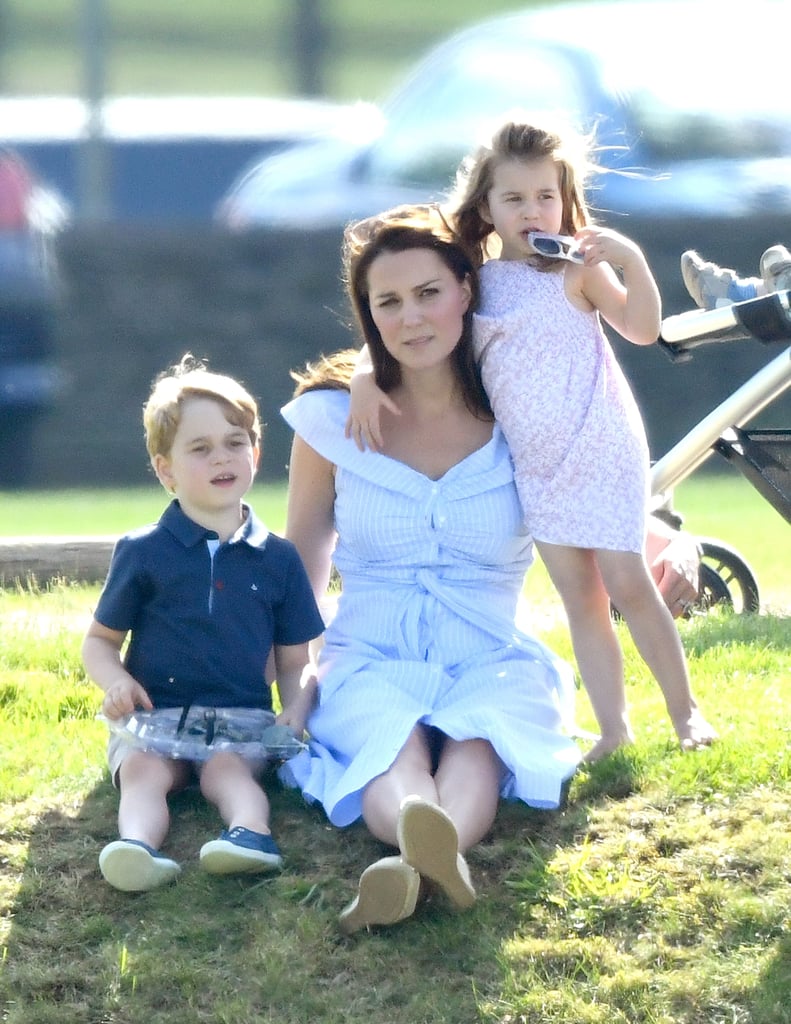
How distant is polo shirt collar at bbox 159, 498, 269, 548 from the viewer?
3.54 metres

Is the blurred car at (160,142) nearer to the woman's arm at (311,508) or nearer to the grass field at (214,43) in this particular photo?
the grass field at (214,43)

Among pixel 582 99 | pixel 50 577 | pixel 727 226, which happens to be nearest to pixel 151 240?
pixel 582 99

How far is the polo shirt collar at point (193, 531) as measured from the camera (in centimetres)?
354

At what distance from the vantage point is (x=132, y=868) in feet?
10.7

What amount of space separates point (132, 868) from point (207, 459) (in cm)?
79

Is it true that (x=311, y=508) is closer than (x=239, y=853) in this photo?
No

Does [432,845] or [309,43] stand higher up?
[309,43]

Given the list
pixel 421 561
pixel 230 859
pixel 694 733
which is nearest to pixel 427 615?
pixel 421 561

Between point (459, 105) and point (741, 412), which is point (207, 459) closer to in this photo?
point (741, 412)

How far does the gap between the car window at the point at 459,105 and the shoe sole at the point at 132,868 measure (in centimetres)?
989

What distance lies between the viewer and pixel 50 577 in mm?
6148

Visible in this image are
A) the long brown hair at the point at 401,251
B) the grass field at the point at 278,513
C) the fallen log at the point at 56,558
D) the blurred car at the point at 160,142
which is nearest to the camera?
the long brown hair at the point at 401,251

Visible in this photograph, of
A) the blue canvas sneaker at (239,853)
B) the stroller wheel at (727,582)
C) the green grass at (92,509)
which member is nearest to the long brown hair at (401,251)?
the blue canvas sneaker at (239,853)

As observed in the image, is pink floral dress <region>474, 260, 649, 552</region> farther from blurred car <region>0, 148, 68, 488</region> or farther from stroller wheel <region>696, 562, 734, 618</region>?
blurred car <region>0, 148, 68, 488</region>
